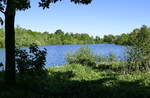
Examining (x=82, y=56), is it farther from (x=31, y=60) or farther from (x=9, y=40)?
(x=9, y=40)

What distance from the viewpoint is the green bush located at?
83.6 ft

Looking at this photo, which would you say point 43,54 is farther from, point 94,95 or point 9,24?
point 94,95

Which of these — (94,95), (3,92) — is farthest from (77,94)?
(3,92)

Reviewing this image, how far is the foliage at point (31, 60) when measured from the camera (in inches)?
518

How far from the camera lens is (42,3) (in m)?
11.6

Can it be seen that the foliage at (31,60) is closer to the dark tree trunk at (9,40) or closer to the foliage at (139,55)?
the dark tree trunk at (9,40)

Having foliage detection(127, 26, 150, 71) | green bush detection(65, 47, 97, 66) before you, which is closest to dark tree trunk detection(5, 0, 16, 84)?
foliage detection(127, 26, 150, 71)

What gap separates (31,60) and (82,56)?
41.4 feet

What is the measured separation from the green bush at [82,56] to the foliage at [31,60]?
12.0m

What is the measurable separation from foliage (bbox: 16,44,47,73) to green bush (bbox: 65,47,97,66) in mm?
11982

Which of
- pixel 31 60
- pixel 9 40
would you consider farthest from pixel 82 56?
pixel 9 40

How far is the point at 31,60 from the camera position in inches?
519

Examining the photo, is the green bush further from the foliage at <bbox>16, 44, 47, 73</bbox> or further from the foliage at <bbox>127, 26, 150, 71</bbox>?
the foliage at <bbox>16, 44, 47, 73</bbox>

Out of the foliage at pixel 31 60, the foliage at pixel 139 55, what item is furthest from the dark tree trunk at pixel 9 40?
the foliage at pixel 139 55
